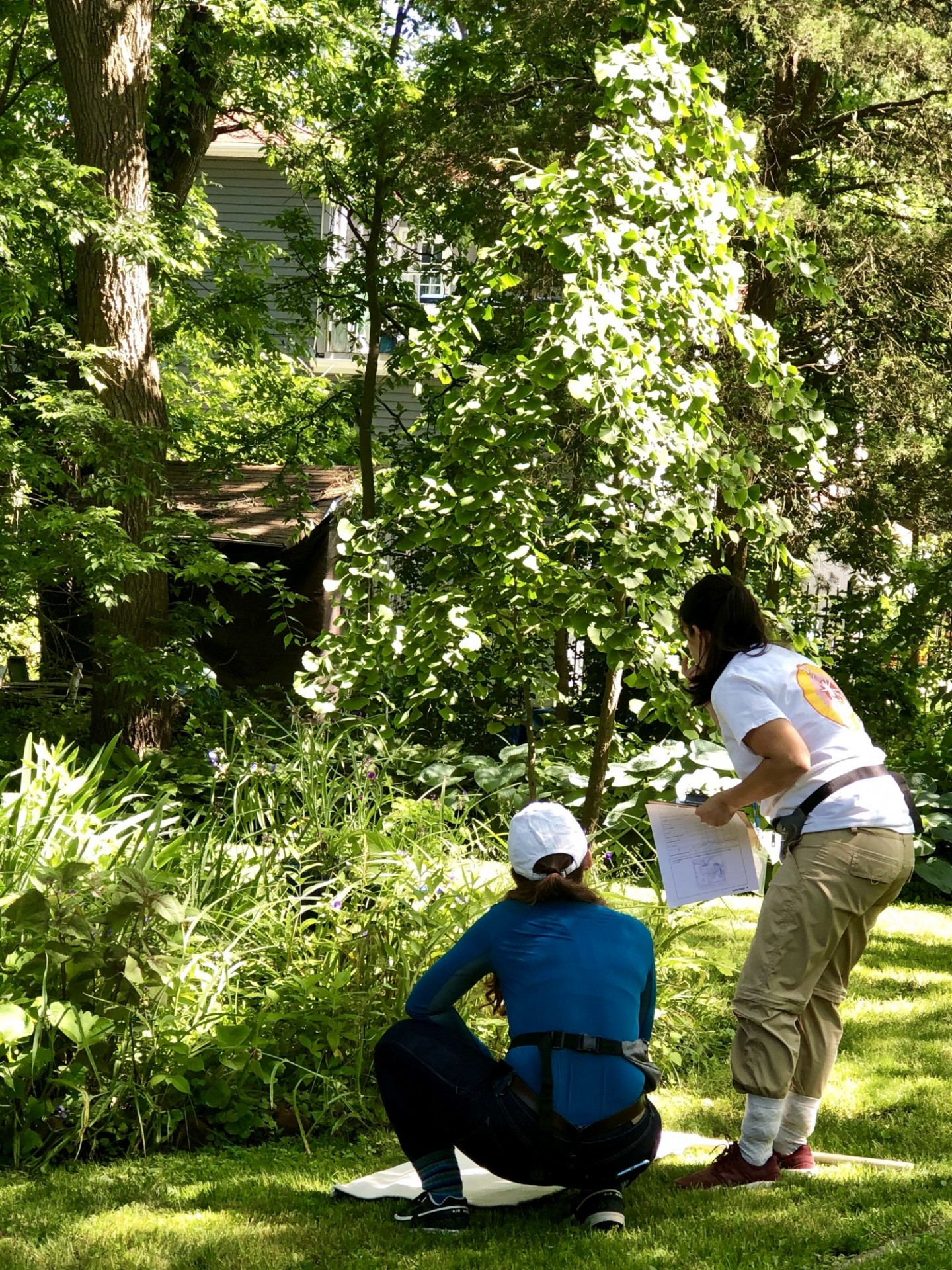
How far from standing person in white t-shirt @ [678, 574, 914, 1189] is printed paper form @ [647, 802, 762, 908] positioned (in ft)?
0.40

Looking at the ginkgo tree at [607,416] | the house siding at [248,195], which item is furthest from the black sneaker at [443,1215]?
the house siding at [248,195]

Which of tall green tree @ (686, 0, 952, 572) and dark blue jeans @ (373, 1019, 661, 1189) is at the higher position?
tall green tree @ (686, 0, 952, 572)

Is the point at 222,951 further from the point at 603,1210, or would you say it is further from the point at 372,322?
the point at 372,322

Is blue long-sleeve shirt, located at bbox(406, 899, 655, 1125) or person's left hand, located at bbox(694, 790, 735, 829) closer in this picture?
blue long-sleeve shirt, located at bbox(406, 899, 655, 1125)

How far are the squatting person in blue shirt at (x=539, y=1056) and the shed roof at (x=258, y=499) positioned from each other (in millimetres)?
6736

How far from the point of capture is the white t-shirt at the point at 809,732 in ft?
11.5

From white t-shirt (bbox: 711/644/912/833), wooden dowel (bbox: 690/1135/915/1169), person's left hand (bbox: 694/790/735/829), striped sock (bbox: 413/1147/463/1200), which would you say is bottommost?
wooden dowel (bbox: 690/1135/915/1169)

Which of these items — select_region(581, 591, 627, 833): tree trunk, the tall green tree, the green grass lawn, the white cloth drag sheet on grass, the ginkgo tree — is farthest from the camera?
the tall green tree

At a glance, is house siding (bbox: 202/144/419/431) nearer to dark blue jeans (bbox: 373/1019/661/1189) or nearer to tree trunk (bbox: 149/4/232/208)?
tree trunk (bbox: 149/4/232/208)

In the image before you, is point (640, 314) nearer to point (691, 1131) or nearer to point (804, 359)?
point (691, 1131)

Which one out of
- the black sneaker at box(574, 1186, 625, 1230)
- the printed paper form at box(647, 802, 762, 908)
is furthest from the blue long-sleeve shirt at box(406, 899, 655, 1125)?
the printed paper form at box(647, 802, 762, 908)

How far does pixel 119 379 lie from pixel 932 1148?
247 inches

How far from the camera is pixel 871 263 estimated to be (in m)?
9.36

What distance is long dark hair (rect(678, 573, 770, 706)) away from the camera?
143 inches
